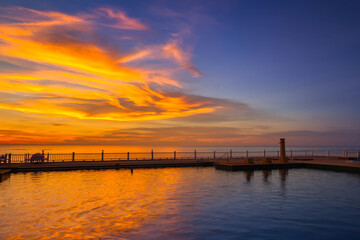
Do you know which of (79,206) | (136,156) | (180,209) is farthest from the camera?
(136,156)

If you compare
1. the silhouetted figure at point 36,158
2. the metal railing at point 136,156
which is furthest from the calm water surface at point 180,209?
the metal railing at point 136,156

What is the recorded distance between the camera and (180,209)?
46.0 ft

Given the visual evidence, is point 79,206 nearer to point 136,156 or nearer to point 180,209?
point 180,209

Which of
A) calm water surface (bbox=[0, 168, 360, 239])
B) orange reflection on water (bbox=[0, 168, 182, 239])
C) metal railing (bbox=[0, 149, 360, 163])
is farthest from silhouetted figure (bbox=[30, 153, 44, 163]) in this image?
calm water surface (bbox=[0, 168, 360, 239])

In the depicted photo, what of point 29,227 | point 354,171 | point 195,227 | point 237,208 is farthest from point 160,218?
point 354,171

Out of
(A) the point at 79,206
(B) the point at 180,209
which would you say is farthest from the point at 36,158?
(B) the point at 180,209

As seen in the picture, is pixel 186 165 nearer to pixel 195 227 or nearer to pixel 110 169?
pixel 110 169

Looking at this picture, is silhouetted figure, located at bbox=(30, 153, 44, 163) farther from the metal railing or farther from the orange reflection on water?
the orange reflection on water

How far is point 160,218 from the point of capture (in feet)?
40.9

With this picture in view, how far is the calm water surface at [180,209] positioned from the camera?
1063 centimetres

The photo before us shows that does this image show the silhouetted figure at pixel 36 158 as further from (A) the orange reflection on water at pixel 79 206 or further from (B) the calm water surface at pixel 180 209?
(B) the calm water surface at pixel 180 209

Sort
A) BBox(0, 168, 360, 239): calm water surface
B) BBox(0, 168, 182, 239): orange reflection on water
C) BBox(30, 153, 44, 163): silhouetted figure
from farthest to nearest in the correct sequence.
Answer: BBox(30, 153, 44, 163): silhouetted figure
BBox(0, 168, 182, 239): orange reflection on water
BBox(0, 168, 360, 239): calm water surface

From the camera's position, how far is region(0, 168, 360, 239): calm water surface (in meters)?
10.6

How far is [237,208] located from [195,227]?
3.85 metres
